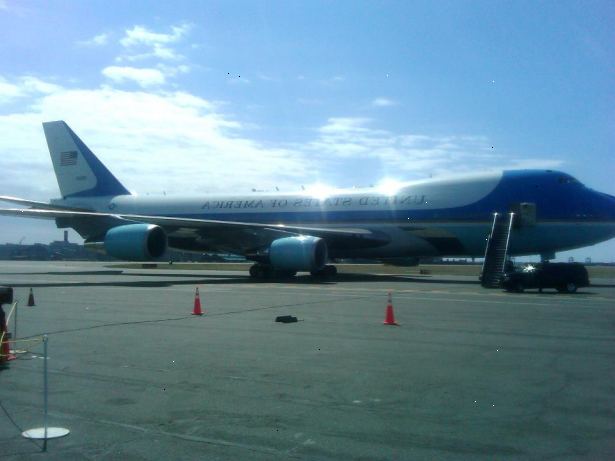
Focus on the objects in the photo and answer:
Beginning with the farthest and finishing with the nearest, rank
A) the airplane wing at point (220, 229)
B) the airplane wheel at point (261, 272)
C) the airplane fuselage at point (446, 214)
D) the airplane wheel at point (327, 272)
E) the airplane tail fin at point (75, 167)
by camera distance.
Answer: the airplane tail fin at point (75, 167), the airplane wheel at point (327, 272), the airplane wheel at point (261, 272), the airplane wing at point (220, 229), the airplane fuselage at point (446, 214)

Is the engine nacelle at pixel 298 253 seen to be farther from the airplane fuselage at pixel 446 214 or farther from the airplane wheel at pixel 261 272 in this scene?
the airplane fuselage at pixel 446 214

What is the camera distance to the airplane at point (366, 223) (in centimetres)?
2648

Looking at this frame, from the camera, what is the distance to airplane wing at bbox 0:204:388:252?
95.0 ft

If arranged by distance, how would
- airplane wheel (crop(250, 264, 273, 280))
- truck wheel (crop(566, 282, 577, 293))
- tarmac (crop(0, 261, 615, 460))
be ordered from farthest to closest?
airplane wheel (crop(250, 264, 273, 280)) < truck wheel (crop(566, 282, 577, 293)) < tarmac (crop(0, 261, 615, 460))

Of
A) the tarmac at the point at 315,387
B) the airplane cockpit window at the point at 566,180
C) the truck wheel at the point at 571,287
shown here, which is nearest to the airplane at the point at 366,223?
the airplane cockpit window at the point at 566,180

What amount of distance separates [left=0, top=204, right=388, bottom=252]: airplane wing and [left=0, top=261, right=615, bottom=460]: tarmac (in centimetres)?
1451

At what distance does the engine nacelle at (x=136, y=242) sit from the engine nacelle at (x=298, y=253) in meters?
4.65

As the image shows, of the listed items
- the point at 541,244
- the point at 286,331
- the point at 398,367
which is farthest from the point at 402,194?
the point at 398,367

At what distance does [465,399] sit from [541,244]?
2123 centimetres

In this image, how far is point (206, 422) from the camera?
6.05 meters

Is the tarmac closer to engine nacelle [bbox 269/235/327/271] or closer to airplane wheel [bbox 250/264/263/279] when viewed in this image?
engine nacelle [bbox 269/235/327/271]

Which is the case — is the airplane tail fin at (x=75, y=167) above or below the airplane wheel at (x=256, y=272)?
above

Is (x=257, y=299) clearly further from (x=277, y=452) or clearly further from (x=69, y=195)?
(x=69, y=195)

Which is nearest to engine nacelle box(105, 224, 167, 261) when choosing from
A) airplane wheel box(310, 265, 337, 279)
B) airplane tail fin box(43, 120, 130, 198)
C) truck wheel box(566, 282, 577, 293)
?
airplane wheel box(310, 265, 337, 279)
